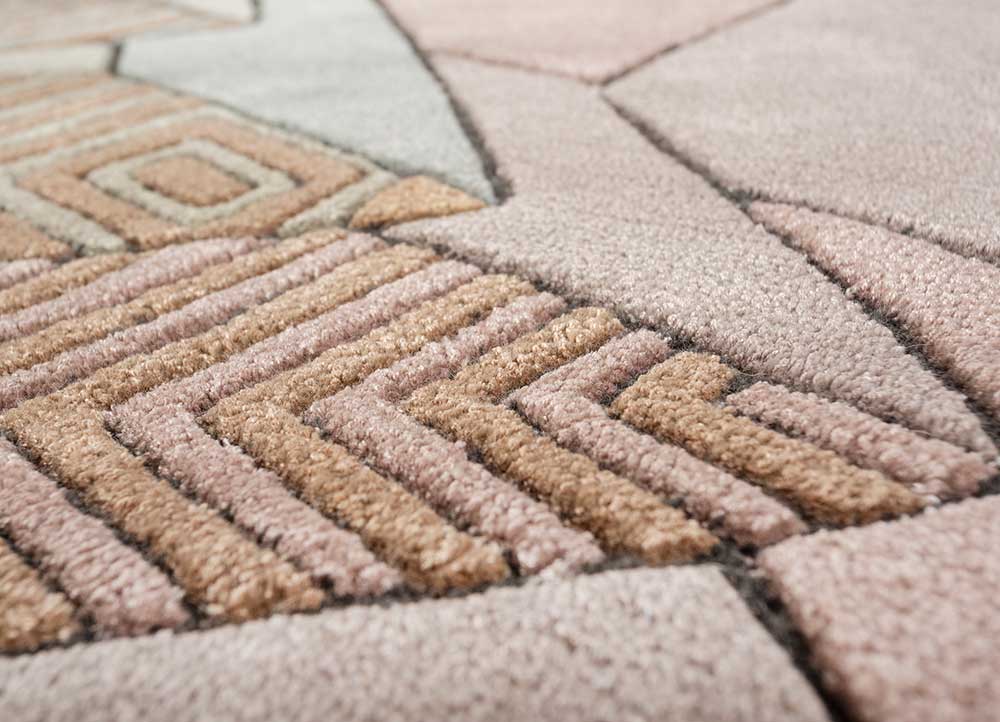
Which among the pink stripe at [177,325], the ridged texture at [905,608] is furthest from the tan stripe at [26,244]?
the ridged texture at [905,608]

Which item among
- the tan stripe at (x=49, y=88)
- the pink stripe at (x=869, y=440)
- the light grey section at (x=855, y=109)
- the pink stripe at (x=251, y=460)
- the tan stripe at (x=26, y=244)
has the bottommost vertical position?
the tan stripe at (x=49, y=88)

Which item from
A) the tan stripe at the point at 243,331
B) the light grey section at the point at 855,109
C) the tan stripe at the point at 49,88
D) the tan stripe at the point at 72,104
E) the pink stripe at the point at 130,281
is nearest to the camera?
the tan stripe at the point at 243,331

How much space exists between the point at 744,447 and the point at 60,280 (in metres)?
0.82

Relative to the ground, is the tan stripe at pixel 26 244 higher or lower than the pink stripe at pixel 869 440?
lower

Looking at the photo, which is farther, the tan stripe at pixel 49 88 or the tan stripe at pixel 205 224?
the tan stripe at pixel 49 88

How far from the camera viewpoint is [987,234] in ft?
3.09

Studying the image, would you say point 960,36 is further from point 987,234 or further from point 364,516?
point 364,516

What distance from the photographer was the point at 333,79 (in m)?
1.70

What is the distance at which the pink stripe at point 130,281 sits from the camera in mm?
959

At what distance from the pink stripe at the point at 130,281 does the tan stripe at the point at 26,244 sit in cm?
12

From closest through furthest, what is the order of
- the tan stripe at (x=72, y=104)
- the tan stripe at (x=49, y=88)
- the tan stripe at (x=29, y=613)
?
1. the tan stripe at (x=29, y=613)
2. the tan stripe at (x=72, y=104)
3. the tan stripe at (x=49, y=88)

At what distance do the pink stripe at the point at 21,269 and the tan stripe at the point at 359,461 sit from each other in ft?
1.52

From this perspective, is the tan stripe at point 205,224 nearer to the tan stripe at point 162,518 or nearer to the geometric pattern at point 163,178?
the geometric pattern at point 163,178

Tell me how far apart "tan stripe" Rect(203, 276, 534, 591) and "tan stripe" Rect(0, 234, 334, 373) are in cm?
23
